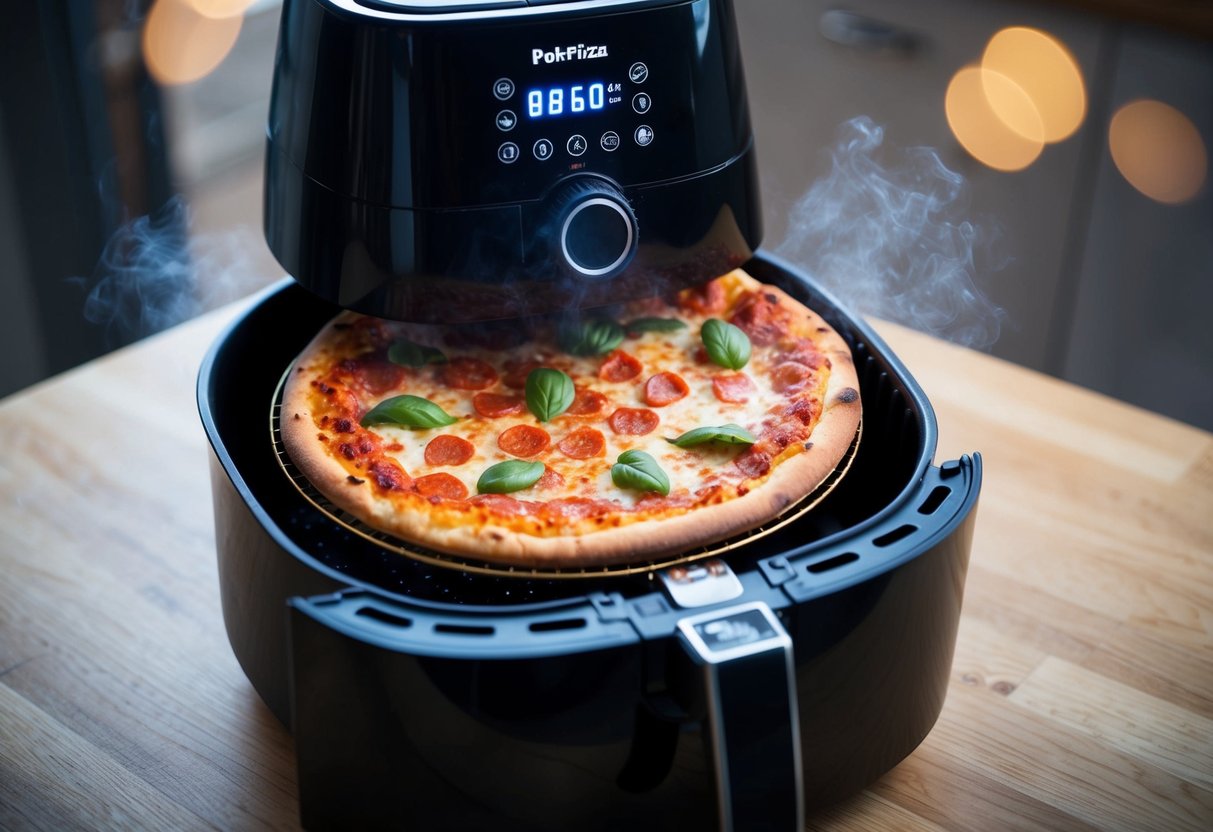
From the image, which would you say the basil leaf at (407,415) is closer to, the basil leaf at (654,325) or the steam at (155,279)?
the basil leaf at (654,325)

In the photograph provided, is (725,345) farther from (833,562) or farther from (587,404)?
(833,562)

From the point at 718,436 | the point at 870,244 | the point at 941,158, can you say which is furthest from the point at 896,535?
the point at 941,158

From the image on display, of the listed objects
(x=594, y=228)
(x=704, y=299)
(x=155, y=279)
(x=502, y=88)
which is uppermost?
(x=502, y=88)

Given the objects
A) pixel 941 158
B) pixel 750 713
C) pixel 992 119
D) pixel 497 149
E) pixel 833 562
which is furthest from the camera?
pixel 941 158

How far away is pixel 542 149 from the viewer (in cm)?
97

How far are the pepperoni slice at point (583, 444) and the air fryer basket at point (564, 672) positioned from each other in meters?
0.12

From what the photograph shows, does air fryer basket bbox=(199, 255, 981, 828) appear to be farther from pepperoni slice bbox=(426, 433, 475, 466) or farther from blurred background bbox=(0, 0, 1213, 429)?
blurred background bbox=(0, 0, 1213, 429)

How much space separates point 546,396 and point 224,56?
2.22m

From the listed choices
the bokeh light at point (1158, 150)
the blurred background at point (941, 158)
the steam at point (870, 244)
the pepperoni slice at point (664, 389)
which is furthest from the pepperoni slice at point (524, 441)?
the bokeh light at point (1158, 150)

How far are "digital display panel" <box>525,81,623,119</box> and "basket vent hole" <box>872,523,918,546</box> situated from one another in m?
0.40

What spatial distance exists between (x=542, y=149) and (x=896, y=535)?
1.34 feet

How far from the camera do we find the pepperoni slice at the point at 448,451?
3.29ft

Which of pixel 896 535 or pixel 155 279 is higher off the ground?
pixel 896 535

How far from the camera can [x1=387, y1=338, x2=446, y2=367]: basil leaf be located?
112 centimetres
